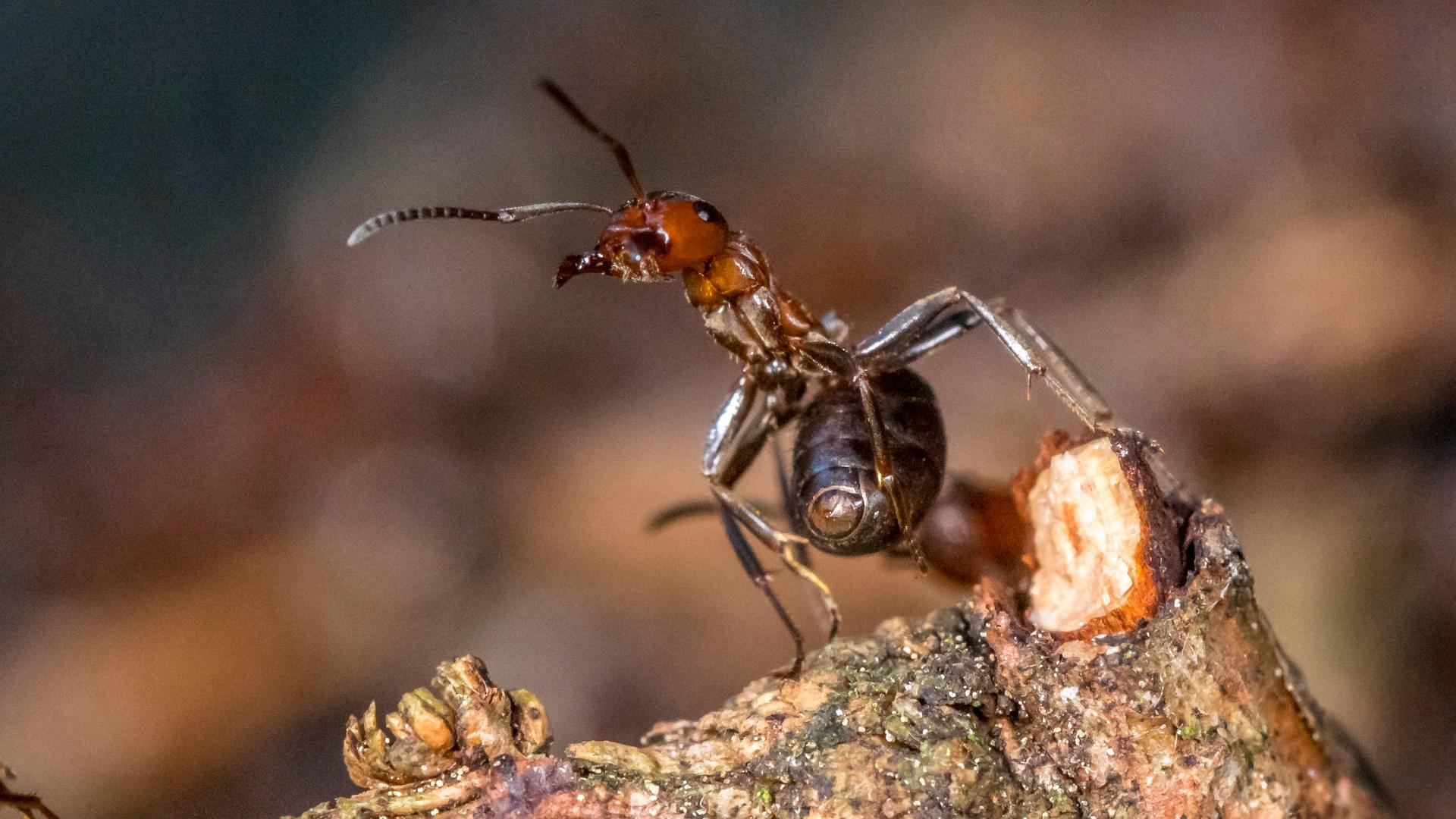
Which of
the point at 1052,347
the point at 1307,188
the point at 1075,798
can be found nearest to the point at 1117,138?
the point at 1307,188

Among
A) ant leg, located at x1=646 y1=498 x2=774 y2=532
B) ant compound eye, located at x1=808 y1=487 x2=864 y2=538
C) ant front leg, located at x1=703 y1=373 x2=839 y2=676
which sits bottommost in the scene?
ant compound eye, located at x1=808 y1=487 x2=864 y2=538

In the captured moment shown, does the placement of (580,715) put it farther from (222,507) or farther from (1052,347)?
(1052,347)

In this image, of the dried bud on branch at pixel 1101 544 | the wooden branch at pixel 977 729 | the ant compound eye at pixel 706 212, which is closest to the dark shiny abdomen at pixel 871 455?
the dried bud on branch at pixel 1101 544

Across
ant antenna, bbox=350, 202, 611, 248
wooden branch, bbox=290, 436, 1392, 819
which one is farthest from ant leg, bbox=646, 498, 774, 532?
wooden branch, bbox=290, 436, 1392, 819

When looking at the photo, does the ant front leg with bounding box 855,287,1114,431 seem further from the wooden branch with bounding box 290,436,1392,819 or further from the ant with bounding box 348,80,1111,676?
the wooden branch with bounding box 290,436,1392,819

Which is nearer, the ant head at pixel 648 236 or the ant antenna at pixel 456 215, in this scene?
the ant antenna at pixel 456 215

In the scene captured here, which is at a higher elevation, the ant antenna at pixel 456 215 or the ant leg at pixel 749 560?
the ant antenna at pixel 456 215

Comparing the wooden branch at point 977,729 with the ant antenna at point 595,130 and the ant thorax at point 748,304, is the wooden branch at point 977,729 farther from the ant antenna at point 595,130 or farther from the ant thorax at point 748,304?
the ant antenna at point 595,130
